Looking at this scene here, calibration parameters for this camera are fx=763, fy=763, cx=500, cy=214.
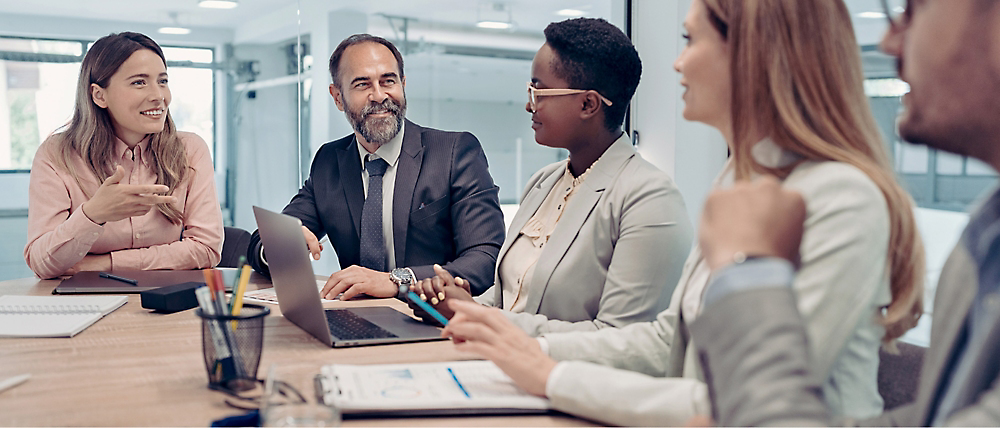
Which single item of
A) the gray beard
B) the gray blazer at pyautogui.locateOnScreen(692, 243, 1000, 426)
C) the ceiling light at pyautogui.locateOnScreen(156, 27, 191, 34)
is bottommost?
the gray blazer at pyautogui.locateOnScreen(692, 243, 1000, 426)

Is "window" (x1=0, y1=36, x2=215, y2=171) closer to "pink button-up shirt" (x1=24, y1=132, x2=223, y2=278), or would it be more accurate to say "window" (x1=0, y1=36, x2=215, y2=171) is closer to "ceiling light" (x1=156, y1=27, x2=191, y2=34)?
"ceiling light" (x1=156, y1=27, x2=191, y2=34)

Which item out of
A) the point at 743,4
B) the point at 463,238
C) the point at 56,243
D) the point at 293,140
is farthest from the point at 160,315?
the point at 293,140

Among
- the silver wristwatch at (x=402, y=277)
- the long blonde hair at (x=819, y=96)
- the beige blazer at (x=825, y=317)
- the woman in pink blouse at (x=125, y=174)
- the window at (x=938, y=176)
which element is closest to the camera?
the beige blazer at (x=825, y=317)

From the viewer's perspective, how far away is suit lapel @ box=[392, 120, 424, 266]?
2.60m

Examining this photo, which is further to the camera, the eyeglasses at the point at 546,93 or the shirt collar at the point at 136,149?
the shirt collar at the point at 136,149

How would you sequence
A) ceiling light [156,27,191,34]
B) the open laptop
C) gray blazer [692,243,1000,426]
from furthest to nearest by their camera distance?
ceiling light [156,27,191,34]
the open laptop
gray blazer [692,243,1000,426]

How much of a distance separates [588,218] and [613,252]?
11cm

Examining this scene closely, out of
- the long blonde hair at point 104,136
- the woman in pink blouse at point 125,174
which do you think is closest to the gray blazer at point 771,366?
the woman in pink blouse at point 125,174

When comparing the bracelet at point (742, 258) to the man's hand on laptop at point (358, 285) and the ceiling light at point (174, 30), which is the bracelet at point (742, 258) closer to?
the man's hand on laptop at point (358, 285)

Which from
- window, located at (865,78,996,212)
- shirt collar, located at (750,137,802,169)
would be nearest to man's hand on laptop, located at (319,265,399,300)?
shirt collar, located at (750,137,802,169)

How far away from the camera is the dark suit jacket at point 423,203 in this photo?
260 centimetres

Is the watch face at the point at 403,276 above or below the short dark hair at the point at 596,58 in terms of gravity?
below

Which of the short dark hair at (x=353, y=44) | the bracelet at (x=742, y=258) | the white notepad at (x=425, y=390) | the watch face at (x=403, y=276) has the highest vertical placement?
the short dark hair at (x=353, y=44)

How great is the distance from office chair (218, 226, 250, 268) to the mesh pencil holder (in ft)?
6.36
